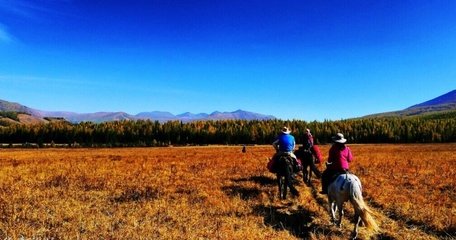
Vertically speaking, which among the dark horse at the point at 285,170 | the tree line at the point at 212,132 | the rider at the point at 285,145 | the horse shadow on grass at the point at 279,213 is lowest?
the horse shadow on grass at the point at 279,213

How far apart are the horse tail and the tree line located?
4318 inches

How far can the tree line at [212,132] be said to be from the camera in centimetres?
12444

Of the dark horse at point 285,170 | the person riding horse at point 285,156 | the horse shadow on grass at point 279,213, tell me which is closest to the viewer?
the horse shadow on grass at point 279,213

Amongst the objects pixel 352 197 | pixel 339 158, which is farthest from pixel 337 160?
pixel 352 197

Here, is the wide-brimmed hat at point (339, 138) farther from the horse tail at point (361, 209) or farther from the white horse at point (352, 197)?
the horse tail at point (361, 209)

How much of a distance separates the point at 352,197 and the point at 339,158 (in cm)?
249

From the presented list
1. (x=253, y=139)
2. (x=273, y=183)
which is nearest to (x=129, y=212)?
(x=273, y=183)

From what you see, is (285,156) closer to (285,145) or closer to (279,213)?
(285,145)

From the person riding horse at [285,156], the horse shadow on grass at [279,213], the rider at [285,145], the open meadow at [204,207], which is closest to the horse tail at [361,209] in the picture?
the open meadow at [204,207]

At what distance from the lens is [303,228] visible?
1459cm

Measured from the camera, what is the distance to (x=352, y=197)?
547 inches

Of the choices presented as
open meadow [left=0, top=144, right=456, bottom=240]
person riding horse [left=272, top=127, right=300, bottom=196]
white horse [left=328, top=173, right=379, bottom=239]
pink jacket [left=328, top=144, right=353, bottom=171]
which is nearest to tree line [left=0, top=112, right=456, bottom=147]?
open meadow [left=0, top=144, right=456, bottom=240]

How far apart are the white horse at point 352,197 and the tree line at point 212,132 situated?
108449 mm

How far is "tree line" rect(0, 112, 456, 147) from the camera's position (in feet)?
408
